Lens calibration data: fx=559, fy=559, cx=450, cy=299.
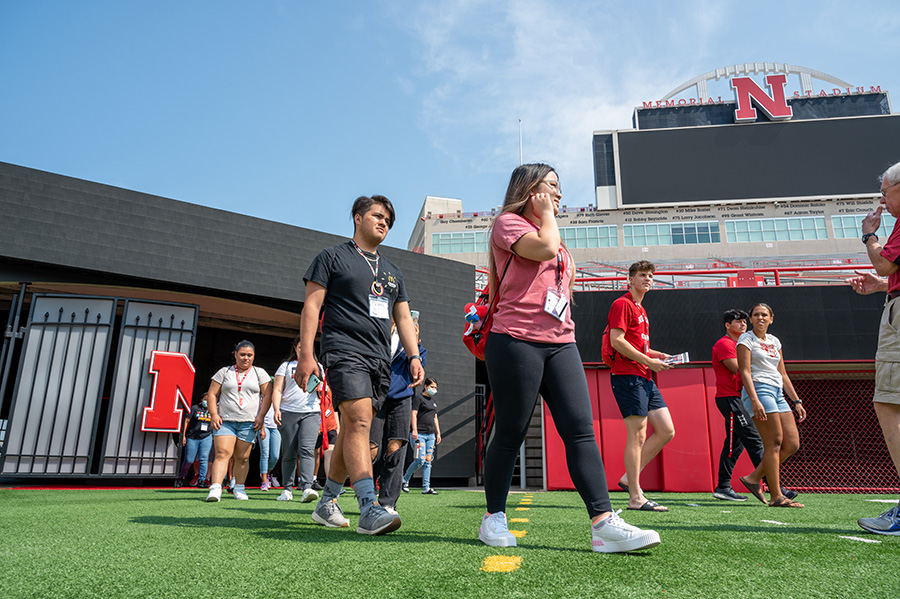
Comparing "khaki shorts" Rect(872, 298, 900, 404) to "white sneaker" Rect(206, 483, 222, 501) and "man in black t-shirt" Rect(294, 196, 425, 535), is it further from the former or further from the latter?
"white sneaker" Rect(206, 483, 222, 501)

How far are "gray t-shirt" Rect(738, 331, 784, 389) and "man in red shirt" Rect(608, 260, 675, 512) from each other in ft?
3.14

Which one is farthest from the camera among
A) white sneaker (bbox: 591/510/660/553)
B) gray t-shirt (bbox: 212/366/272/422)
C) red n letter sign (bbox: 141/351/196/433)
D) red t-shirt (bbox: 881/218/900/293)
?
red n letter sign (bbox: 141/351/196/433)

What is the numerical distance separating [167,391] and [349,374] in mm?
7910

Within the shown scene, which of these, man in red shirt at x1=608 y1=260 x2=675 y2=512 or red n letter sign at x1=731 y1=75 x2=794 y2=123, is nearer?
man in red shirt at x1=608 y1=260 x2=675 y2=512

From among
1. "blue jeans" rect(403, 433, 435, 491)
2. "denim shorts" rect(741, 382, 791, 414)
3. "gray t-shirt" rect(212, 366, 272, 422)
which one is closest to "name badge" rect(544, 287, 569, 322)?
"denim shorts" rect(741, 382, 791, 414)

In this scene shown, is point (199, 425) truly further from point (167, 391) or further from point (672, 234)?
point (672, 234)

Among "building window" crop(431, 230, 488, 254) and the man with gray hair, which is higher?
"building window" crop(431, 230, 488, 254)

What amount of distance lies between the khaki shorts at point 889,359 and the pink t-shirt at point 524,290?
5.60ft

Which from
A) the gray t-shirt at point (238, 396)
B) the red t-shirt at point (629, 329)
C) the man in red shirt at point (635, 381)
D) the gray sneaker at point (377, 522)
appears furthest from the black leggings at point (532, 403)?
the gray t-shirt at point (238, 396)

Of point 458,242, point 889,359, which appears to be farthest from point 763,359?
point 458,242

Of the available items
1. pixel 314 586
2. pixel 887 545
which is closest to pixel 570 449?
pixel 314 586

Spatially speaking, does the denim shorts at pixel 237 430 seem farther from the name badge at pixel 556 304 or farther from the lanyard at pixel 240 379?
the name badge at pixel 556 304

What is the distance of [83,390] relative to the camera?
9164mm

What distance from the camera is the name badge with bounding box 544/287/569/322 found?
249 centimetres
